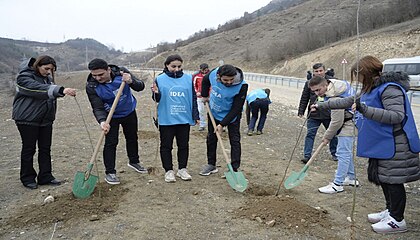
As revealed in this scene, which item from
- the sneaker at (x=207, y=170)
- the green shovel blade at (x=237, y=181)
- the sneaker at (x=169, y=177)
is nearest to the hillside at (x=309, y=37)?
the sneaker at (x=207, y=170)

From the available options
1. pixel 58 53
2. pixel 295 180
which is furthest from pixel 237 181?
pixel 58 53

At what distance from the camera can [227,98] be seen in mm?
5008

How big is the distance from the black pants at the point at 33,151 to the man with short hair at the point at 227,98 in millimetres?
2255

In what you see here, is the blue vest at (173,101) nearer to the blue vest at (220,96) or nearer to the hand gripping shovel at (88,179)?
the blue vest at (220,96)

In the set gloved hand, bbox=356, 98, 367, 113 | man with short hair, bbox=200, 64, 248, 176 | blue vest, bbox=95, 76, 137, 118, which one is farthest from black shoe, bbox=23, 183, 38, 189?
gloved hand, bbox=356, 98, 367, 113

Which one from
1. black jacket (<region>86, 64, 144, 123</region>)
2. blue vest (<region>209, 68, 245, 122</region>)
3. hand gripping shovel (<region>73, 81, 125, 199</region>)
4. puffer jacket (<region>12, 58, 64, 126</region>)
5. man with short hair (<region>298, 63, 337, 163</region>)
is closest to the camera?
hand gripping shovel (<region>73, 81, 125, 199</region>)

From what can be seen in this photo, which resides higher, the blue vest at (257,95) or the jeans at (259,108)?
the blue vest at (257,95)

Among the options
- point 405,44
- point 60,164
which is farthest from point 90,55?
point 60,164

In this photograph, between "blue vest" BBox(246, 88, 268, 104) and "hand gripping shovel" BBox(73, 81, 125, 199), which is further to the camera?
"blue vest" BBox(246, 88, 268, 104)

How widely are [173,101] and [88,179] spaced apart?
4.84 ft

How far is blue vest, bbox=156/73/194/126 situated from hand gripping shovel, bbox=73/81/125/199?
0.63 metres

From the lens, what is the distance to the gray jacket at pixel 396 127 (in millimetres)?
3367

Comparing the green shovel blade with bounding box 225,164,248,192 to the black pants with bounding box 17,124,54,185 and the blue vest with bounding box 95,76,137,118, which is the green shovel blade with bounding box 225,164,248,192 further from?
the black pants with bounding box 17,124,54,185

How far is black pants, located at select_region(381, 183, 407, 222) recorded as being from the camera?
3.53 meters
